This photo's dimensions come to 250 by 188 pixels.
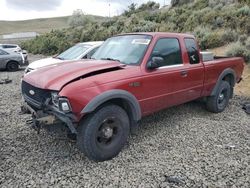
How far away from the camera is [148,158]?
450 cm

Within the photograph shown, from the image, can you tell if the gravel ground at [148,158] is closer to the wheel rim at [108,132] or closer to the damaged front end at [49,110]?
the wheel rim at [108,132]

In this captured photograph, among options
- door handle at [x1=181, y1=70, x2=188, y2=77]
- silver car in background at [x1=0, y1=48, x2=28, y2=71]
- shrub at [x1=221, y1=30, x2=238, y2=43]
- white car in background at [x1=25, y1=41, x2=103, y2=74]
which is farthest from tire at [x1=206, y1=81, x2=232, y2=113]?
silver car in background at [x1=0, y1=48, x2=28, y2=71]

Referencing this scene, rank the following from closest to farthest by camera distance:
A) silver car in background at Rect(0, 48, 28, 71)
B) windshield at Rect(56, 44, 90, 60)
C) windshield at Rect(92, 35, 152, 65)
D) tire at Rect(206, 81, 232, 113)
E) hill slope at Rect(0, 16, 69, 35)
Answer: windshield at Rect(92, 35, 152, 65) < tire at Rect(206, 81, 232, 113) < windshield at Rect(56, 44, 90, 60) < silver car in background at Rect(0, 48, 28, 71) < hill slope at Rect(0, 16, 69, 35)

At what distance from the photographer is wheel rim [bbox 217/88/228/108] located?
6.85 m

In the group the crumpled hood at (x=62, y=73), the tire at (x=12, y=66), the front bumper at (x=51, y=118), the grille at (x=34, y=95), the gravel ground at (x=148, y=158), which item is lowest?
the tire at (x=12, y=66)

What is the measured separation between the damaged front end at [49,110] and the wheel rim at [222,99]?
4109 mm

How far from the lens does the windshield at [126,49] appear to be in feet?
16.3

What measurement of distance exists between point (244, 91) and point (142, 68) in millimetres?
5317

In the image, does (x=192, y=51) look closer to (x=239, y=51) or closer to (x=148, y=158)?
(x=148, y=158)

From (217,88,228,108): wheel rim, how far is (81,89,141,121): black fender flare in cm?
300

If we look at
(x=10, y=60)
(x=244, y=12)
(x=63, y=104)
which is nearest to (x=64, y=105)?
(x=63, y=104)

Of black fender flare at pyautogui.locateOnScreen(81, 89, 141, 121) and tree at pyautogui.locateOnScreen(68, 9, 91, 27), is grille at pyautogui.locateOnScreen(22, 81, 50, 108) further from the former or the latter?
tree at pyautogui.locateOnScreen(68, 9, 91, 27)

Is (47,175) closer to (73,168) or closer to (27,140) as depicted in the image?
(73,168)

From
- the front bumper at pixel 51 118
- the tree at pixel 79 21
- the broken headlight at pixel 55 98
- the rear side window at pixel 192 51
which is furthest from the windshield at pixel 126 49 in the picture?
the tree at pixel 79 21
